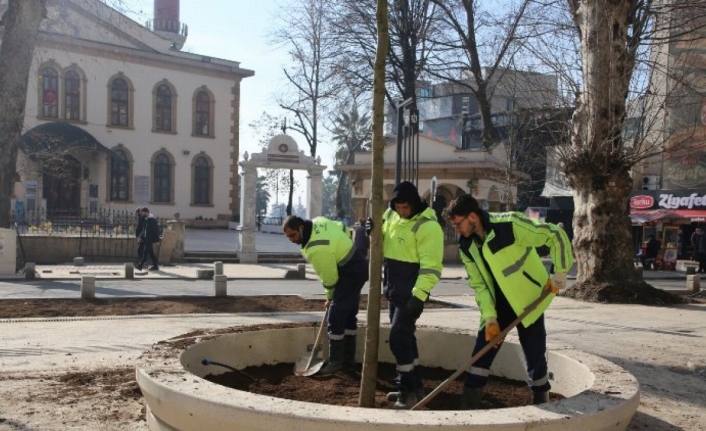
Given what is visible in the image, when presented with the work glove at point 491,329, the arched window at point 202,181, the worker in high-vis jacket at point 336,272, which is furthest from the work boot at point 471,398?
the arched window at point 202,181

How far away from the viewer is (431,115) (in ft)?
164

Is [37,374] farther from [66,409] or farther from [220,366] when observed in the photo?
[220,366]

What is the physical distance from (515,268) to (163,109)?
114 feet

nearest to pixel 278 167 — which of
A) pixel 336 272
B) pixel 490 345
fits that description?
pixel 336 272

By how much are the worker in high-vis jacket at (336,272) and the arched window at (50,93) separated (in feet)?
102

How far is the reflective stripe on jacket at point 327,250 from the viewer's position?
586 centimetres

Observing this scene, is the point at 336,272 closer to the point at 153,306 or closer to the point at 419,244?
the point at 419,244

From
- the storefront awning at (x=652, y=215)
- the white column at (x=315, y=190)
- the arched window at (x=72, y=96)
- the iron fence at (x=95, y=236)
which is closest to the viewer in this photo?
the iron fence at (x=95, y=236)

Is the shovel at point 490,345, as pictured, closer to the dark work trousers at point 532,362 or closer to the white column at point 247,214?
the dark work trousers at point 532,362

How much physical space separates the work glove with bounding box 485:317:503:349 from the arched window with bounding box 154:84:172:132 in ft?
112

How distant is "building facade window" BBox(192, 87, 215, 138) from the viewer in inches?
1483

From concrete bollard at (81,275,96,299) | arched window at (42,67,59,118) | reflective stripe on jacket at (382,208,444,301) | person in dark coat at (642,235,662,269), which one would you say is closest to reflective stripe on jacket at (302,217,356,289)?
reflective stripe on jacket at (382,208,444,301)

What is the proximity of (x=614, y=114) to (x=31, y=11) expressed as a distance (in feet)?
42.3

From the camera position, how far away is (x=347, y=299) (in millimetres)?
5809
